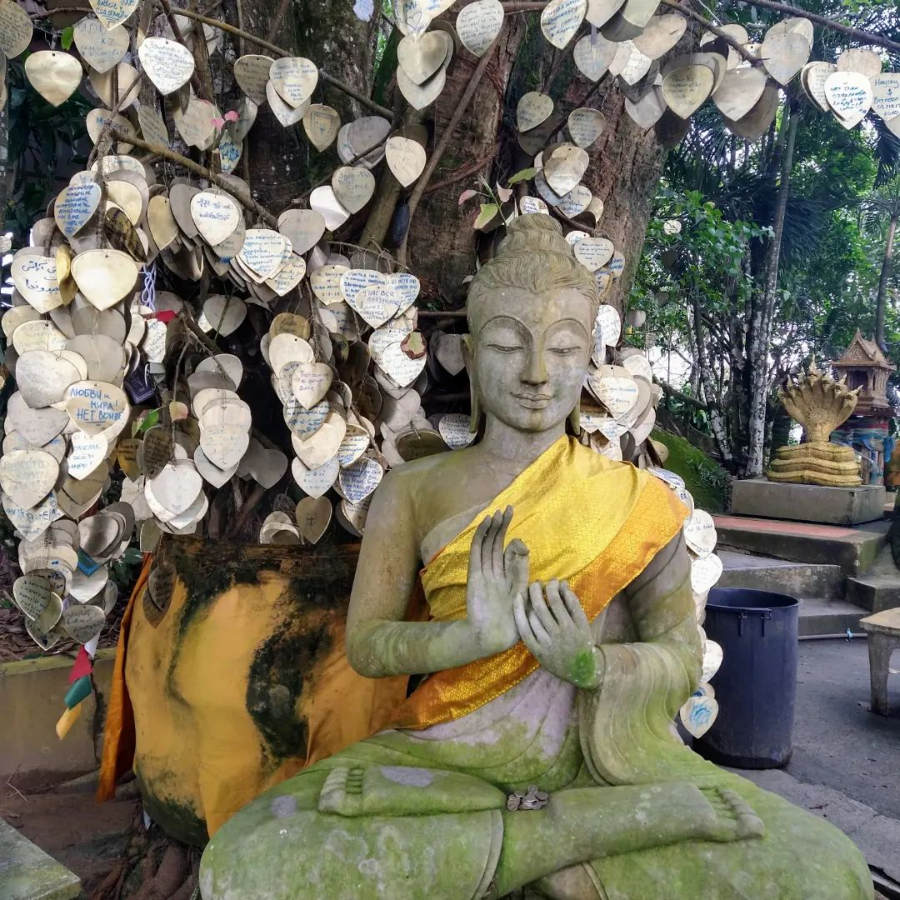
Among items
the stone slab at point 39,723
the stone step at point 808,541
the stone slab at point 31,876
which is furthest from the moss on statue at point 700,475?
the stone slab at point 31,876

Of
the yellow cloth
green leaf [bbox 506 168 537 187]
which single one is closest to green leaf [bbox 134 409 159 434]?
the yellow cloth

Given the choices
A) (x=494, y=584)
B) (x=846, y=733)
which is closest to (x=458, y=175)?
(x=494, y=584)

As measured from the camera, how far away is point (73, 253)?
1716mm

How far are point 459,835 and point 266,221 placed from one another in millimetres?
1403

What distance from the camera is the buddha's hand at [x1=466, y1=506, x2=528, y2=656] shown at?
157 centimetres

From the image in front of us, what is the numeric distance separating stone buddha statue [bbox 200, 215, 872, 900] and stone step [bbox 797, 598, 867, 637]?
4600 mm

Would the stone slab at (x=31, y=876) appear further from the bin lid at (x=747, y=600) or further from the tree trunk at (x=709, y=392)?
the tree trunk at (x=709, y=392)

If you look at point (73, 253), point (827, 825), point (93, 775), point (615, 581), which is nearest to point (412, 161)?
point (73, 253)

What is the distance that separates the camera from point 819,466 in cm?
809

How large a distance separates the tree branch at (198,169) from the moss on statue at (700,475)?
7843 millimetres

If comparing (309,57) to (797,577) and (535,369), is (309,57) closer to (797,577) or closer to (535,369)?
(535,369)

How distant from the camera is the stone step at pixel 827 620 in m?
6.03

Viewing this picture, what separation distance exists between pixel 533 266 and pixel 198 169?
2.59 ft

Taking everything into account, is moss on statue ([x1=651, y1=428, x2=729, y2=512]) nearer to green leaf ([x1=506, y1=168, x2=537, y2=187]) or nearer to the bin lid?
the bin lid
